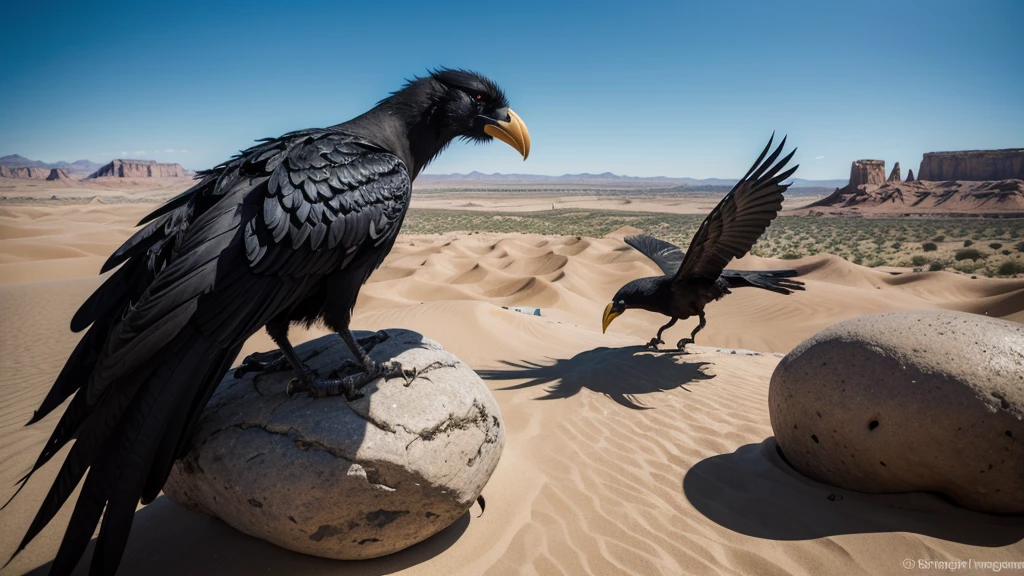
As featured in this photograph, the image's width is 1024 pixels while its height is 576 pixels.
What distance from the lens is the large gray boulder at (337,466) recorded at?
8.00 ft

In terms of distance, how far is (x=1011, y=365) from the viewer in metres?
2.78

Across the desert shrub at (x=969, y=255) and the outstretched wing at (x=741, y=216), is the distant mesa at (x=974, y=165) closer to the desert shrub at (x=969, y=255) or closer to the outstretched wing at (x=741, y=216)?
the desert shrub at (x=969, y=255)

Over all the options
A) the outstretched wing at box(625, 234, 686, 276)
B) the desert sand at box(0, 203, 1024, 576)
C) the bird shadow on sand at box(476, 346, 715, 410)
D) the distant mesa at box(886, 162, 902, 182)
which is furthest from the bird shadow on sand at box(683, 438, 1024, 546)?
the distant mesa at box(886, 162, 902, 182)

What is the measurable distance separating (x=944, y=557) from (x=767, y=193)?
13.7 feet

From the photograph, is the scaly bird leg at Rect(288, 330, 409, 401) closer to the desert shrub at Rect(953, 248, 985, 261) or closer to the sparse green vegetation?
the sparse green vegetation

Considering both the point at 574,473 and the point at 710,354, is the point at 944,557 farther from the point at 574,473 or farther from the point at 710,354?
the point at 710,354

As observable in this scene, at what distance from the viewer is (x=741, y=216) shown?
5891 millimetres

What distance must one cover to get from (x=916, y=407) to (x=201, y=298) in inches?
155

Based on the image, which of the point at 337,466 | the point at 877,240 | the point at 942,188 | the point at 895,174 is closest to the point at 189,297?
the point at 337,466

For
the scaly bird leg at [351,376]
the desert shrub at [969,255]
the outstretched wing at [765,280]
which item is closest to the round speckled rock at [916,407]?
the scaly bird leg at [351,376]

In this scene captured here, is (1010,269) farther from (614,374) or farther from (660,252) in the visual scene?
(614,374)

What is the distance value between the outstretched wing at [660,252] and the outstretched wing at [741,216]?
1.97 meters

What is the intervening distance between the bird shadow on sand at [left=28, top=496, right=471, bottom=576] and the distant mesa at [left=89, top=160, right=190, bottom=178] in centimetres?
16428

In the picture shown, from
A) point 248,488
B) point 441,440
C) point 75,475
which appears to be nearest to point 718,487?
point 441,440
